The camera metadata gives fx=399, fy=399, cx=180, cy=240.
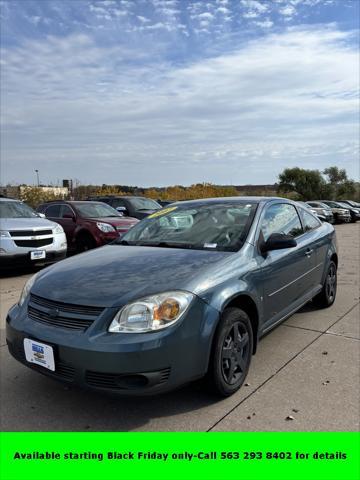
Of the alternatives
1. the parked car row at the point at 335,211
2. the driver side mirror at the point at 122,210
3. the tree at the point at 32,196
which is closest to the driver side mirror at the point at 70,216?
the driver side mirror at the point at 122,210

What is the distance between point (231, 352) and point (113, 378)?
0.90m

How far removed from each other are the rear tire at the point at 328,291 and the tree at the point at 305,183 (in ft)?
150

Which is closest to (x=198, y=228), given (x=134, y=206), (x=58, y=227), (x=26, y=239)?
(x=26, y=239)

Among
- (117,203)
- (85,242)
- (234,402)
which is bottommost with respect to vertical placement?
(234,402)

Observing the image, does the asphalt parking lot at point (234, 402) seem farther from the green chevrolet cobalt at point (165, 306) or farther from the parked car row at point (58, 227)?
the parked car row at point (58, 227)

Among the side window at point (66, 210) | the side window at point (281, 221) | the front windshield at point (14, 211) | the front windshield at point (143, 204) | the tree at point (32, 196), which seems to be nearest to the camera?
the side window at point (281, 221)

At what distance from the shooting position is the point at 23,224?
24.9 feet

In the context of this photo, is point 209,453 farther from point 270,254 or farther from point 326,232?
point 326,232

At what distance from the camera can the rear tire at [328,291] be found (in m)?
4.96

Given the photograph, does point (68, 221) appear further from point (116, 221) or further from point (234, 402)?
point (234, 402)

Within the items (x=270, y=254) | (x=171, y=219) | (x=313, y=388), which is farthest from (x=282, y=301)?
(x=171, y=219)

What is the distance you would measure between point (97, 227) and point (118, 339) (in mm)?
6970

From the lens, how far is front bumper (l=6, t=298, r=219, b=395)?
7.52 feet

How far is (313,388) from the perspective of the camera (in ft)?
9.77
